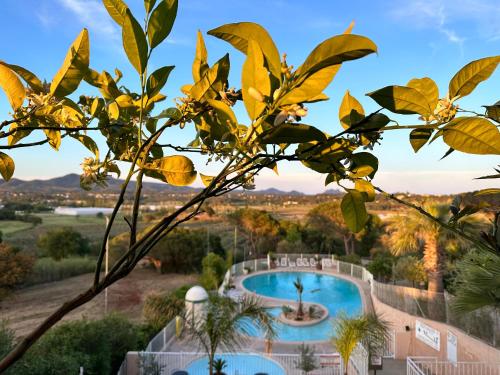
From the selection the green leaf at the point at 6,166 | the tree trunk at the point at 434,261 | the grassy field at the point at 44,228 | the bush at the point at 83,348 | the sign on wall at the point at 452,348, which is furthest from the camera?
the grassy field at the point at 44,228

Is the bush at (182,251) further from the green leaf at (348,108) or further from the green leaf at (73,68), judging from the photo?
the green leaf at (348,108)

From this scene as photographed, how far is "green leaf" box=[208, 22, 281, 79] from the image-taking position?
37 cm

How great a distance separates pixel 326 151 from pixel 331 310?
13162mm

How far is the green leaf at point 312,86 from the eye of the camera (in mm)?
347

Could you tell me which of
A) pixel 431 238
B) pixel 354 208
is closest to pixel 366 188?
pixel 354 208

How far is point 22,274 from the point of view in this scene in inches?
553

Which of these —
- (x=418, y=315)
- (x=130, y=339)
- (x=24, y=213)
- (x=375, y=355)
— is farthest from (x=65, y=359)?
(x=24, y=213)

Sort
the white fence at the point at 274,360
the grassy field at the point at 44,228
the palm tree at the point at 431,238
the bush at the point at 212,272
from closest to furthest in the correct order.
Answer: the white fence at the point at 274,360 → the palm tree at the point at 431,238 → the bush at the point at 212,272 → the grassy field at the point at 44,228

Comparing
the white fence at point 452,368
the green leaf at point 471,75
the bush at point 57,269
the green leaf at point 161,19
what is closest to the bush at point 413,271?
the white fence at point 452,368

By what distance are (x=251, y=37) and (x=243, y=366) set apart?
837 centimetres

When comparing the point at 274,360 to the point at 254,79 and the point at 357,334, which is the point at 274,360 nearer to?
the point at 357,334

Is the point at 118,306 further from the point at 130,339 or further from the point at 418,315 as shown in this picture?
the point at 418,315

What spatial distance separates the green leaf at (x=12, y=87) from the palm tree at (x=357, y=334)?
19.0ft

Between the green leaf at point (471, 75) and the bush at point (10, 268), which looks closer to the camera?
the green leaf at point (471, 75)
